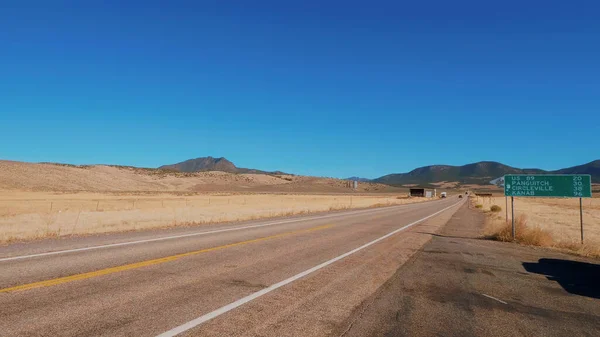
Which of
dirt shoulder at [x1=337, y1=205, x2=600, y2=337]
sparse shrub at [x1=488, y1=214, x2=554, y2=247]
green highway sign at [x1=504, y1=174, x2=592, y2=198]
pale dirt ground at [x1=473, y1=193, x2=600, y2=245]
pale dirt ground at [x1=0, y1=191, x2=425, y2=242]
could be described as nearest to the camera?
dirt shoulder at [x1=337, y1=205, x2=600, y2=337]

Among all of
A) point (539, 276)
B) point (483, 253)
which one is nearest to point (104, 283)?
point (539, 276)

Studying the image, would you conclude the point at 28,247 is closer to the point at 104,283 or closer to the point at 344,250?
the point at 104,283

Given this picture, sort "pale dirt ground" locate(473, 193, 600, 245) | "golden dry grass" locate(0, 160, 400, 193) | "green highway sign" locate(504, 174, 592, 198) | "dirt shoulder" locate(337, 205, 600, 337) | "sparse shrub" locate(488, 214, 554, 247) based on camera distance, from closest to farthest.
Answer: "dirt shoulder" locate(337, 205, 600, 337)
"sparse shrub" locate(488, 214, 554, 247)
"green highway sign" locate(504, 174, 592, 198)
"pale dirt ground" locate(473, 193, 600, 245)
"golden dry grass" locate(0, 160, 400, 193)

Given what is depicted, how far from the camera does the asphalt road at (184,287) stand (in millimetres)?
5039

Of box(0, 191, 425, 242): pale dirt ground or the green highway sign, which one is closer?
the green highway sign

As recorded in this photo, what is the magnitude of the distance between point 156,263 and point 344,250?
5.73 metres

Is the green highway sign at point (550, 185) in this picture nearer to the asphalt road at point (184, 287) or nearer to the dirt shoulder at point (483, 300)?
the dirt shoulder at point (483, 300)

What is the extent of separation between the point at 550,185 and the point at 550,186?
0.05 metres

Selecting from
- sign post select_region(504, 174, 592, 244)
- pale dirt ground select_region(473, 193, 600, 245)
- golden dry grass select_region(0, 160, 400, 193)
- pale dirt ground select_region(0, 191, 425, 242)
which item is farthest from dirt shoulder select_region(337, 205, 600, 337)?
golden dry grass select_region(0, 160, 400, 193)

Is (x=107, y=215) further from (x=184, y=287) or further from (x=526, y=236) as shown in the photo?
(x=526, y=236)

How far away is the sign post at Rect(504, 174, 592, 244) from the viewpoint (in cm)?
1619

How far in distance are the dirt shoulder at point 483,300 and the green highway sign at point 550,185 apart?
5.37 metres

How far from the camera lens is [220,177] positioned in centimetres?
17312

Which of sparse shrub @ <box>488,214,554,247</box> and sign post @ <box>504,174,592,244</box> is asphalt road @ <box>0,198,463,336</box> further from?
sign post @ <box>504,174,592,244</box>
